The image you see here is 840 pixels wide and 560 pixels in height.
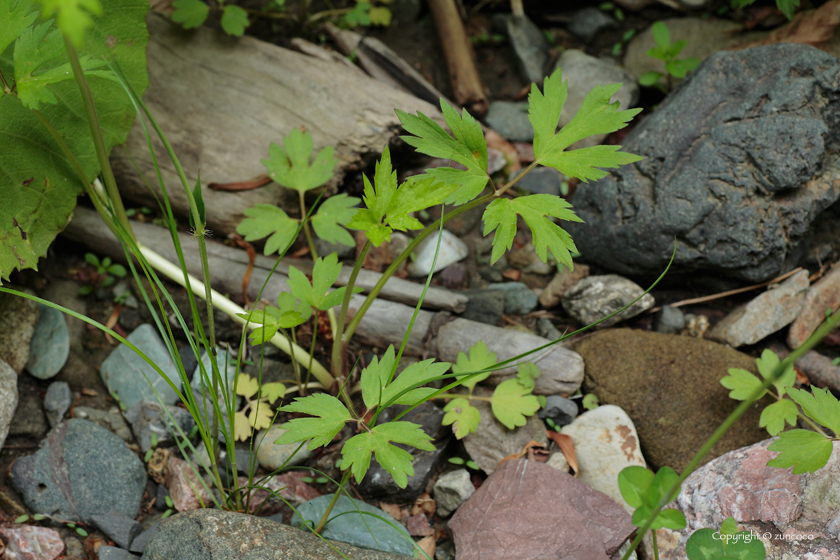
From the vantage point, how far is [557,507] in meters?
2.08

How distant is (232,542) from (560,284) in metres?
1.94

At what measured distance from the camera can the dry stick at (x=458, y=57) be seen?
346 centimetres

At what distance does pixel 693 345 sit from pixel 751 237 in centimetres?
57

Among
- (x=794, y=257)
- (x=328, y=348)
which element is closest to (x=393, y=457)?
(x=328, y=348)

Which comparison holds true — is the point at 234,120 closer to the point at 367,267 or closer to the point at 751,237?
the point at 367,267

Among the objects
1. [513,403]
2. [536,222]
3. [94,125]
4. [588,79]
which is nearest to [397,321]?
[513,403]

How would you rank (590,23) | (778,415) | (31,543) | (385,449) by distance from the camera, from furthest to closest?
(590,23) → (778,415) → (31,543) → (385,449)

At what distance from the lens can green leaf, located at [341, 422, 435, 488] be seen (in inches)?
66.9

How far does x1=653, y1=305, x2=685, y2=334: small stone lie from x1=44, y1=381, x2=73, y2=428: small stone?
2813 mm

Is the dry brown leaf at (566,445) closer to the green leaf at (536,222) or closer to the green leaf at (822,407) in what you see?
the green leaf at (822,407)

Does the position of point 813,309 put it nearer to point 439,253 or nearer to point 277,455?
point 439,253

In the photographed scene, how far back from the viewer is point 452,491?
2271 mm

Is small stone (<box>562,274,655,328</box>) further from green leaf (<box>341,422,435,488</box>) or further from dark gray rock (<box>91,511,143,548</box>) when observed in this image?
dark gray rock (<box>91,511,143,548</box>)

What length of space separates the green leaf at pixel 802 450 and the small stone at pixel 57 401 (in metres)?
2.80
